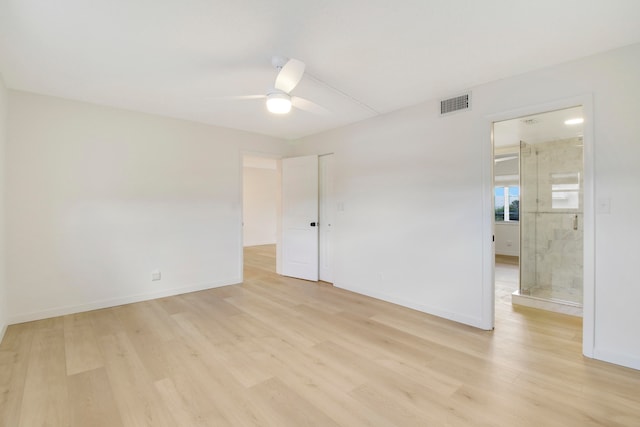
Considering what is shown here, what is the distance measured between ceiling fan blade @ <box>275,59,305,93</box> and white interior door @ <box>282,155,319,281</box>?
105 inches

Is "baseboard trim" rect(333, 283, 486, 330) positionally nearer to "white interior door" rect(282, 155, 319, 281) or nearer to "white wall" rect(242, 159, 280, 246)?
"white interior door" rect(282, 155, 319, 281)

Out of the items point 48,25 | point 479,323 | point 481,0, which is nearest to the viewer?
point 481,0

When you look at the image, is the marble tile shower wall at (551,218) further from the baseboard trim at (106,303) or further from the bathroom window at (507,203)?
the baseboard trim at (106,303)

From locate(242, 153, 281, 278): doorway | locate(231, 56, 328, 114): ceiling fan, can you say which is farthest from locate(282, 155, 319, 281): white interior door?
locate(242, 153, 281, 278): doorway

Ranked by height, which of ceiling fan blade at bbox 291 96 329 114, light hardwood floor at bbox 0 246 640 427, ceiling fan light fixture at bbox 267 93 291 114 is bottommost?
light hardwood floor at bbox 0 246 640 427

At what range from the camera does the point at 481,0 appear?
69.4 inches

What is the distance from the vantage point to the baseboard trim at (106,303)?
316 cm

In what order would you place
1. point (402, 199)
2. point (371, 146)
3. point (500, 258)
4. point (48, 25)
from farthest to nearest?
point (500, 258) < point (371, 146) < point (402, 199) < point (48, 25)

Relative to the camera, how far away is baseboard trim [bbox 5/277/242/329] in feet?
10.4

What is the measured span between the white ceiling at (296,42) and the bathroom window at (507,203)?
18.8ft

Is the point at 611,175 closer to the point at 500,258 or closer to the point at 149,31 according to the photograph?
the point at 149,31

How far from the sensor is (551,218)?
14.3 ft

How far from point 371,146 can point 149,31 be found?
9.30 ft

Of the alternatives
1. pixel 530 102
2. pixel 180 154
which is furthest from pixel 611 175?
pixel 180 154
